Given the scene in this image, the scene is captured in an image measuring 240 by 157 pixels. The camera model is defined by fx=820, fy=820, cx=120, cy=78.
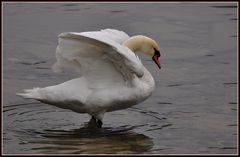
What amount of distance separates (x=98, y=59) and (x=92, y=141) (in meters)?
0.96

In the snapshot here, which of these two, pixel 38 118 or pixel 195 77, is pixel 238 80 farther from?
pixel 38 118

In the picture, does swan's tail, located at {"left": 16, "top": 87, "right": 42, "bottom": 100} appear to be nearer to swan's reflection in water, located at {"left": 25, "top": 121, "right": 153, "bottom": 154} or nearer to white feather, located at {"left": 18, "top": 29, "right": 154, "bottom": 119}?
→ white feather, located at {"left": 18, "top": 29, "right": 154, "bottom": 119}

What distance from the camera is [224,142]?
953 centimetres

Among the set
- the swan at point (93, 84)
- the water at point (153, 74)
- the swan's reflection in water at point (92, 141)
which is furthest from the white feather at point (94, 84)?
the water at point (153, 74)

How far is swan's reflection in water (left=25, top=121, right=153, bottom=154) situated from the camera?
9023 mm

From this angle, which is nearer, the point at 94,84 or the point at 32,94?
the point at 32,94

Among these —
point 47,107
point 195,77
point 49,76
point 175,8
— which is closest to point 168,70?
point 195,77

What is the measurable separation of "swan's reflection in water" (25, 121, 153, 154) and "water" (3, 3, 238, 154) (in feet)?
0.04

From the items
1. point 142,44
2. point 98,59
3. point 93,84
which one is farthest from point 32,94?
point 142,44

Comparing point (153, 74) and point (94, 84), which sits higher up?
point (94, 84)

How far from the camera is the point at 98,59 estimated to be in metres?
9.60

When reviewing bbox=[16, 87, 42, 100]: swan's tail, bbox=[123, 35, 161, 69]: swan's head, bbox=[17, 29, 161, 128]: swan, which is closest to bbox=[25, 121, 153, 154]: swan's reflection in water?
bbox=[17, 29, 161, 128]: swan

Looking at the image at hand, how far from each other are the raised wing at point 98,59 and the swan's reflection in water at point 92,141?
1.93 ft

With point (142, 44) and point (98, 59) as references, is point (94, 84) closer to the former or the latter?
point (98, 59)
